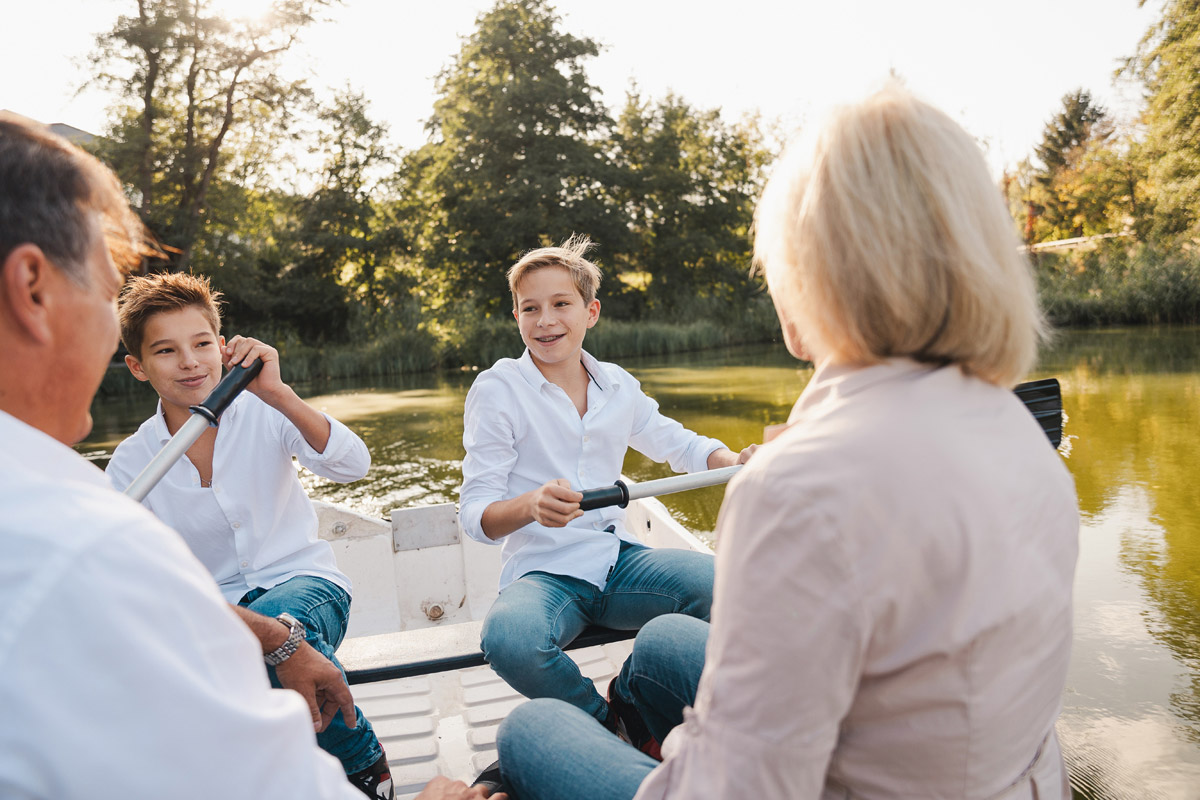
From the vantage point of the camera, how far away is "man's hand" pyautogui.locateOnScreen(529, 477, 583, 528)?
71.6 inches

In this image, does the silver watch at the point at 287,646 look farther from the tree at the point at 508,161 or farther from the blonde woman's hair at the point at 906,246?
the tree at the point at 508,161

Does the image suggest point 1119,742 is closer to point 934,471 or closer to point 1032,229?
point 934,471

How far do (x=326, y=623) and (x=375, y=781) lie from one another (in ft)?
1.20

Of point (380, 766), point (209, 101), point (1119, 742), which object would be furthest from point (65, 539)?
point (209, 101)

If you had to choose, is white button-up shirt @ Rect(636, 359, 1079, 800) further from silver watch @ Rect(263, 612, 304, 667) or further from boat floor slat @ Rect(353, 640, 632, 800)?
boat floor slat @ Rect(353, 640, 632, 800)

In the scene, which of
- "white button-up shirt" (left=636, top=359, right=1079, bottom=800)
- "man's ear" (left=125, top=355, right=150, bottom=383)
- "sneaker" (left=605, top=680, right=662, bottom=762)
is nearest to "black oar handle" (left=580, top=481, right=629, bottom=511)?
"sneaker" (left=605, top=680, right=662, bottom=762)

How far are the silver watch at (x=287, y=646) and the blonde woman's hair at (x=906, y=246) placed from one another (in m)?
1.26

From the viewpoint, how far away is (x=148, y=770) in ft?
1.93

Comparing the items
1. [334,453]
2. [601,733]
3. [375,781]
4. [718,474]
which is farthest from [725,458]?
[601,733]

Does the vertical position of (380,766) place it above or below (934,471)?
below

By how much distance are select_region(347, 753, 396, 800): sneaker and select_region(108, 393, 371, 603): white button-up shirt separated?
18.6 inches

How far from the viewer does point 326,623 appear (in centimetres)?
192

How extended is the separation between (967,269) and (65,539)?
0.77 m

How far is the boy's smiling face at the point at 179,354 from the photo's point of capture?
2.00 m
